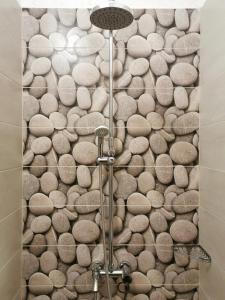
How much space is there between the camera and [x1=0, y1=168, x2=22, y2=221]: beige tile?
3.57ft

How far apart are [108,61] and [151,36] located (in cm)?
26

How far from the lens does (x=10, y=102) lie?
119 centimetres

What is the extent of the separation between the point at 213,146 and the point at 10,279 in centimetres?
110

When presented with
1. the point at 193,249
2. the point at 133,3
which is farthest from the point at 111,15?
the point at 193,249

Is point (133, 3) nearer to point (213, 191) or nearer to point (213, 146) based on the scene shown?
point (213, 146)

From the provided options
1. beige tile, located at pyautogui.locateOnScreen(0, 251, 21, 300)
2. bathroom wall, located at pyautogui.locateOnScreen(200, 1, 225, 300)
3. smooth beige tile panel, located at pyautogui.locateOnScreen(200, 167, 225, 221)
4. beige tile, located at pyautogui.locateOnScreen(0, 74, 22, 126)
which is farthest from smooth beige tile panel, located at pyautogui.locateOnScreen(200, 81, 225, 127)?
beige tile, located at pyautogui.locateOnScreen(0, 251, 21, 300)

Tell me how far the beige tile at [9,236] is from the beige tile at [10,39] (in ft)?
2.13

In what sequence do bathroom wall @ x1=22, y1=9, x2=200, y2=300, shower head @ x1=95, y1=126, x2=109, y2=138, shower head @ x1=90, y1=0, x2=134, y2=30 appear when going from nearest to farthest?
shower head @ x1=90, y1=0, x2=134, y2=30 < shower head @ x1=95, y1=126, x2=109, y2=138 < bathroom wall @ x1=22, y1=9, x2=200, y2=300

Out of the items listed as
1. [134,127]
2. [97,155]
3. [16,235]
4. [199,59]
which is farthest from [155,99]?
[16,235]

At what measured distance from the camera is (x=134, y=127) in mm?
1350

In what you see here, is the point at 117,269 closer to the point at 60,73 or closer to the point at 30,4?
the point at 60,73

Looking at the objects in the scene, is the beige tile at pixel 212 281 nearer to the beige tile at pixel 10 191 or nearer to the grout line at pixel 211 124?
the grout line at pixel 211 124

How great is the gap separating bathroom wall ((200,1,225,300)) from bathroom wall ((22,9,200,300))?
0.07 metres

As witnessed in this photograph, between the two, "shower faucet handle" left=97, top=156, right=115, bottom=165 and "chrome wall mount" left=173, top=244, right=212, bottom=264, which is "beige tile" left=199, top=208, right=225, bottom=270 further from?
"shower faucet handle" left=97, top=156, right=115, bottom=165
